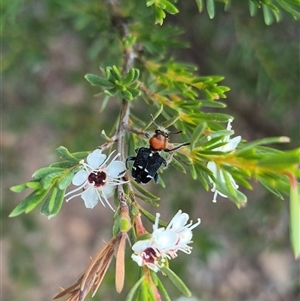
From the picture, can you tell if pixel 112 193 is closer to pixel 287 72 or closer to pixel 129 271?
pixel 129 271

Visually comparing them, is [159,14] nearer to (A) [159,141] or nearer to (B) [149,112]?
(A) [159,141]

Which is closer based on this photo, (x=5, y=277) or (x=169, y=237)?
(x=169, y=237)

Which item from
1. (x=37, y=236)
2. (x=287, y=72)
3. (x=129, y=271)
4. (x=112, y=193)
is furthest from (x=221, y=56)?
(x=112, y=193)

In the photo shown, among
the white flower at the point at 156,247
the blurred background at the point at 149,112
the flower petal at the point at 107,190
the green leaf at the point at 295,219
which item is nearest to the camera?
the green leaf at the point at 295,219

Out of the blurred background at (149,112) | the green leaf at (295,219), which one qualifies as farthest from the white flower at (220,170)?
the blurred background at (149,112)

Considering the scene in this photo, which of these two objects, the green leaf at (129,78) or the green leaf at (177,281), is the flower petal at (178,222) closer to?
the green leaf at (177,281)
